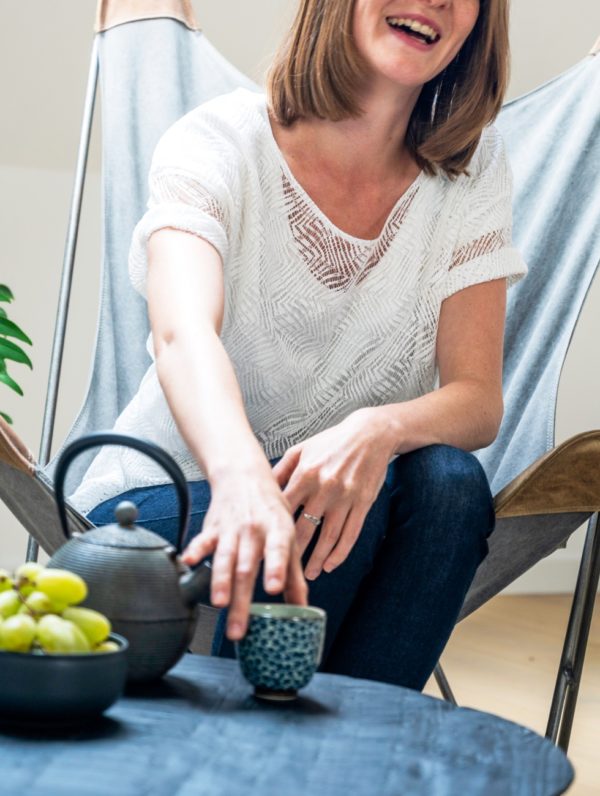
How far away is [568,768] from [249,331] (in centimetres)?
82

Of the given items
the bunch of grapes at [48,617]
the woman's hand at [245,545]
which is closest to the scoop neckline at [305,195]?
the woman's hand at [245,545]

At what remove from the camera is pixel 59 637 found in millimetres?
666

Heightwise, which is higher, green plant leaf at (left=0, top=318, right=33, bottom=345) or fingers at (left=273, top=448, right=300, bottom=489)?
green plant leaf at (left=0, top=318, right=33, bottom=345)

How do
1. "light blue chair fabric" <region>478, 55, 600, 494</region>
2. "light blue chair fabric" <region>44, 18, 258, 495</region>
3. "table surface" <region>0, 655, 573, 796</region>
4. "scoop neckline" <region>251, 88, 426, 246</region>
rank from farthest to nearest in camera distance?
"light blue chair fabric" <region>44, 18, 258, 495</region> < "light blue chair fabric" <region>478, 55, 600, 494</region> < "scoop neckline" <region>251, 88, 426, 246</region> < "table surface" <region>0, 655, 573, 796</region>

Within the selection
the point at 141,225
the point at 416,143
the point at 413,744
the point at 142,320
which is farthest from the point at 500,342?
the point at 413,744

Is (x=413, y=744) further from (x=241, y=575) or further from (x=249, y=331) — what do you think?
(x=249, y=331)

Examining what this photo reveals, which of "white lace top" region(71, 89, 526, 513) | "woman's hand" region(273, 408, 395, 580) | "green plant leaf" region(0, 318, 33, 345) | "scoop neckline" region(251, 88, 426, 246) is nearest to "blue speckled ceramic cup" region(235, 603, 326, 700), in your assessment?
"woman's hand" region(273, 408, 395, 580)

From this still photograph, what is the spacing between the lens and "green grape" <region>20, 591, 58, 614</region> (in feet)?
2.24

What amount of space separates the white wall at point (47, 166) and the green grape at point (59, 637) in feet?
8.36

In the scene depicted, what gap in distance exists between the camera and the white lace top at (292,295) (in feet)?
4.58

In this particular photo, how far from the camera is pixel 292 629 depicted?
2.54 feet

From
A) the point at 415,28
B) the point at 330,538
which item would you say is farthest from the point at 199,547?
the point at 415,28

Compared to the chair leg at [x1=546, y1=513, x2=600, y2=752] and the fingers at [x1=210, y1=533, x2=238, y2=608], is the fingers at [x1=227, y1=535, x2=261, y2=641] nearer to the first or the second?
the fingers at [x1=210, y1=533, x2=238, y2=608]

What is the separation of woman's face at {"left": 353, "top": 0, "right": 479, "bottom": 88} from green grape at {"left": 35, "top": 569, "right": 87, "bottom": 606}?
0.86 m
